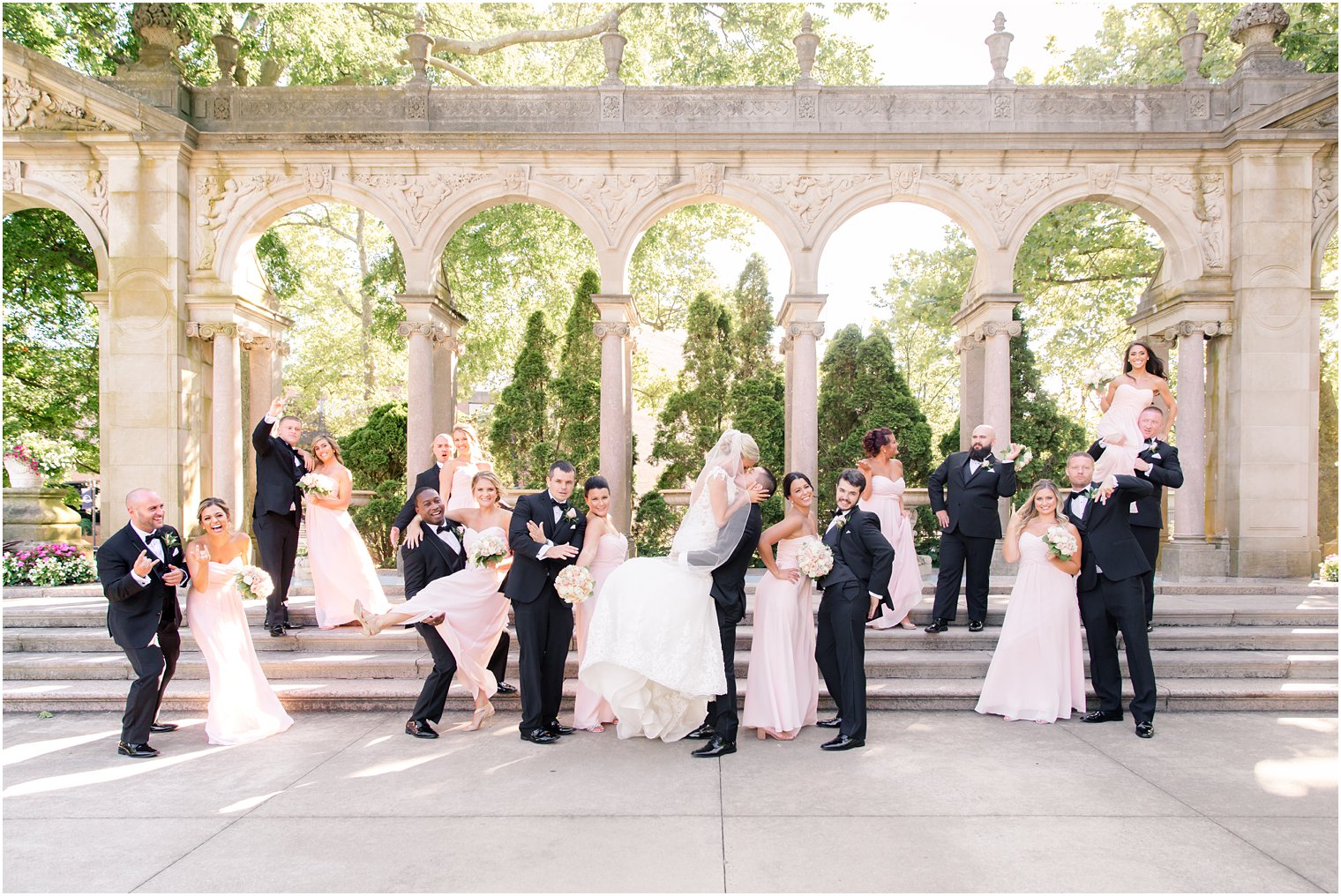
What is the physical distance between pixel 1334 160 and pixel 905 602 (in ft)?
26.7

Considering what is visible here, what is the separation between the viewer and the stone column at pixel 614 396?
10852 mm

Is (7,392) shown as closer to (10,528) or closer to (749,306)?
(10,528)

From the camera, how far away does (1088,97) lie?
10.8 meters

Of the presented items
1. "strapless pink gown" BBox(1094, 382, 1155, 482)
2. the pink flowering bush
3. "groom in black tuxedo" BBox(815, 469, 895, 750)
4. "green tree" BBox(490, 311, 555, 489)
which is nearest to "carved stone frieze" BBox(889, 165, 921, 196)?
"strapless pink gown" BBox(1094, 382, 1155, 482)

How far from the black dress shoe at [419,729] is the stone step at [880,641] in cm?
180

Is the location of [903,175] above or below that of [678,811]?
above

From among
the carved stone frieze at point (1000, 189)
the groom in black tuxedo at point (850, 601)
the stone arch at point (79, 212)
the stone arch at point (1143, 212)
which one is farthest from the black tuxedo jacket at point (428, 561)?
the stone arch at point (1143, 212)

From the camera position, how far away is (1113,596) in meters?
6.43

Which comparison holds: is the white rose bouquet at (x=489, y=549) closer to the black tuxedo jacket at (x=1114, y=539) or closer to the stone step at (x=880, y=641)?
the stone step at (x=880, y=641)

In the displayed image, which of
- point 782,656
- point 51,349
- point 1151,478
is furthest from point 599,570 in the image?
point 51,349

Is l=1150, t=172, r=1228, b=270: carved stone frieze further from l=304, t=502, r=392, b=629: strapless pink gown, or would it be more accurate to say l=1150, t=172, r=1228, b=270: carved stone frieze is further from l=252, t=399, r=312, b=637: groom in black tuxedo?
l=252, t=399, r=312, b=637: groom in black tuxedo

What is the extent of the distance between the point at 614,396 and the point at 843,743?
605 cm

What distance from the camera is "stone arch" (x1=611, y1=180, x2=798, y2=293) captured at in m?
10.9

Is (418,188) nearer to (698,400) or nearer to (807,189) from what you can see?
(807,189)
